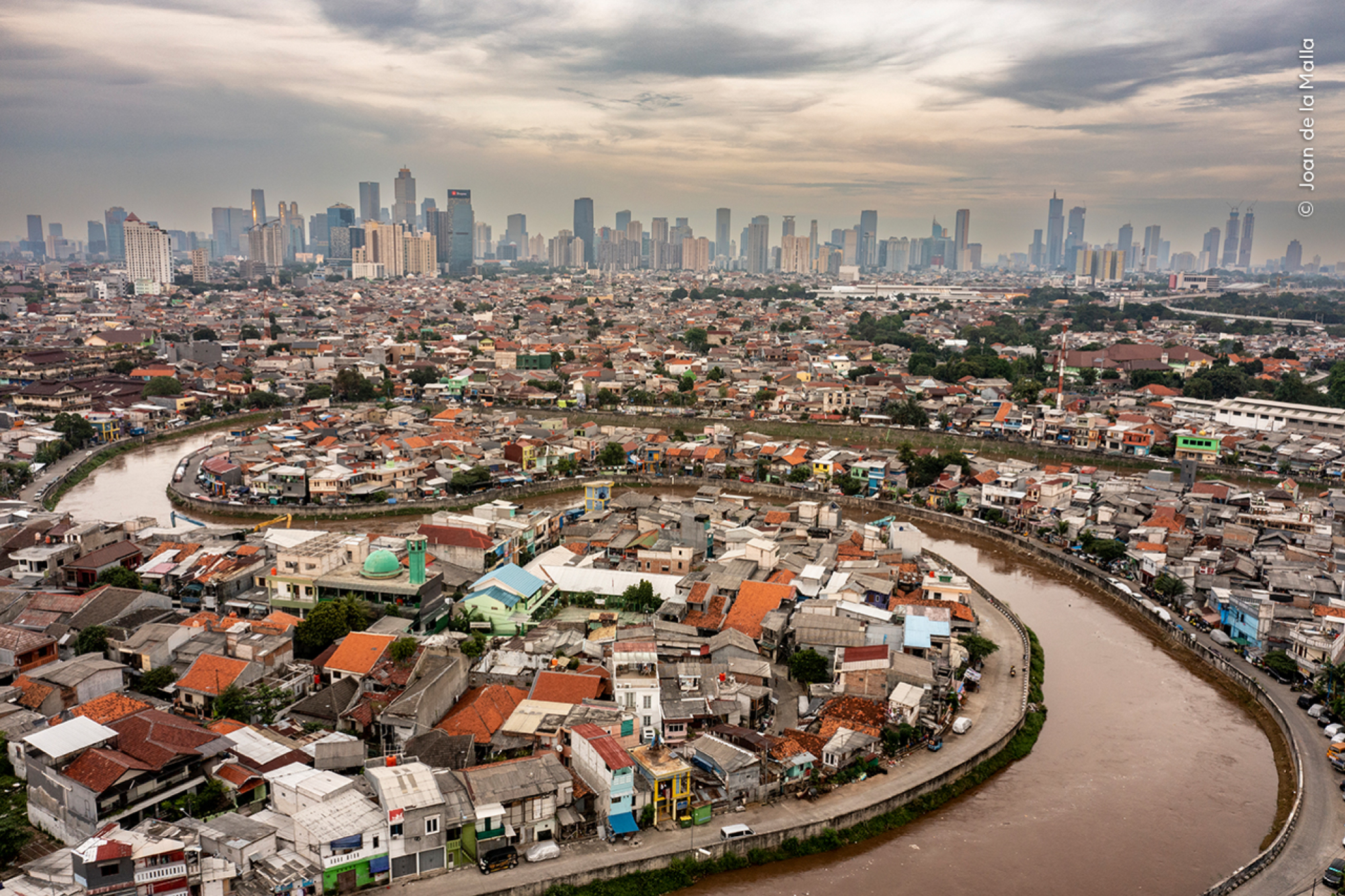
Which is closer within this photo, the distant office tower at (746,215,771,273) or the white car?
the white car

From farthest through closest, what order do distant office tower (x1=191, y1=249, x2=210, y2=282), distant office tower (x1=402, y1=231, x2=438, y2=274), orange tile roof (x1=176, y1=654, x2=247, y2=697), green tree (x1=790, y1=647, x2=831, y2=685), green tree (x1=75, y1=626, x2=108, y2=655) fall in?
distant office tower (x1=402, y1=231, x2=438, y2=274) < distant office tower (x1=191, y1=249, x2=210, y2=282) < green tree (x1=790, y1=647, x2=831, y2=685) < green tree (x1=75, y1=626, x2=108, y2=655) < orange tile roof (x1=176, y1=654, x2=247, y2=697)

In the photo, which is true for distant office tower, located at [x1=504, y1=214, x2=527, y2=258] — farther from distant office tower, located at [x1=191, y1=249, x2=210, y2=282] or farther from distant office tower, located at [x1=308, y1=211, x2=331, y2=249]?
distant office tower, located at [x1=191, y1=249, x2=210, y2=282]

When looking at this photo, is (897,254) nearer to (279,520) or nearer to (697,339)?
(697,339)

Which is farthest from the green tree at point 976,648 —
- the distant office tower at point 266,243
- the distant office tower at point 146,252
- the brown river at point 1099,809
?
the distant office tower at point 266,243

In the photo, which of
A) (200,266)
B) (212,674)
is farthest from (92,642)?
(200,266)

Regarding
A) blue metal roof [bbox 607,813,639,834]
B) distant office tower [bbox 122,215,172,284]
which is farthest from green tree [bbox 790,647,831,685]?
distant office tower [bbox 122,215,172,284]

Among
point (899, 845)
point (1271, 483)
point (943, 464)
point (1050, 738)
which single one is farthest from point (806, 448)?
point (899, 845)
